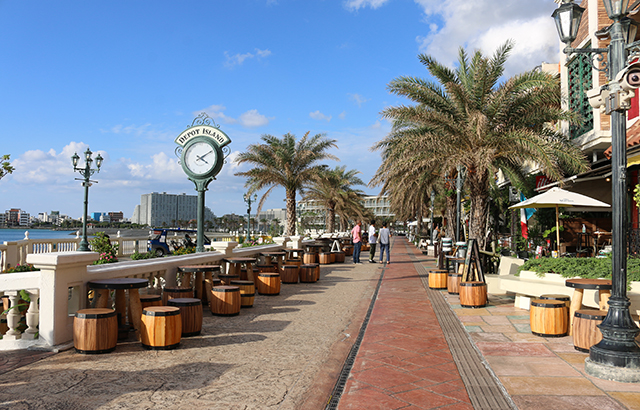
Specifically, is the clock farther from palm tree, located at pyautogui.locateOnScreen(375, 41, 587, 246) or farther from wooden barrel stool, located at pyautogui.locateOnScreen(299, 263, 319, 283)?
palm tree, located at pyautogui.locateOnScreen(375, 41, 587, 246)

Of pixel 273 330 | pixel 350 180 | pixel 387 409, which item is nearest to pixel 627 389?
pixel 387 409

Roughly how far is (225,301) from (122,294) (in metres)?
1.87

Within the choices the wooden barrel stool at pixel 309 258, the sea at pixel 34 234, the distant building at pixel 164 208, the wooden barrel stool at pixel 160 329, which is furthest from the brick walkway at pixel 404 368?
the distant building at pixel 164 208

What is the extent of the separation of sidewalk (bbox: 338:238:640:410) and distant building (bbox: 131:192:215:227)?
343 ft

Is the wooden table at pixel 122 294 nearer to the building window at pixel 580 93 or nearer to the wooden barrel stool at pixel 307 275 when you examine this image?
the wooden barrel stool at pixel 307 275

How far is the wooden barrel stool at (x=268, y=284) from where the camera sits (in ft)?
34.6

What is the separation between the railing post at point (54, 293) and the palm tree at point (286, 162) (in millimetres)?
17898

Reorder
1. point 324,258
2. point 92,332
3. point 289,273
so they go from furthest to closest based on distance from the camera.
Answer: point 324,258, point 289,273, point 92,332

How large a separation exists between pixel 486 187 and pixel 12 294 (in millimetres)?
11911

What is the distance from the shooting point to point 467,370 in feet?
16.3

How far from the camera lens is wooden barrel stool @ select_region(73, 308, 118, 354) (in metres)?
5.32

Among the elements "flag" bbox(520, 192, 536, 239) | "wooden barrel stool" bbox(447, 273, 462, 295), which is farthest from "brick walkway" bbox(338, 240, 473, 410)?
"flag" bbox(520, 192, 536, 239)

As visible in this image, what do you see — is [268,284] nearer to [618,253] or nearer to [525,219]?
[618,253]

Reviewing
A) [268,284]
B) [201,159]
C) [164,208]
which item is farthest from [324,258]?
[164,208]
